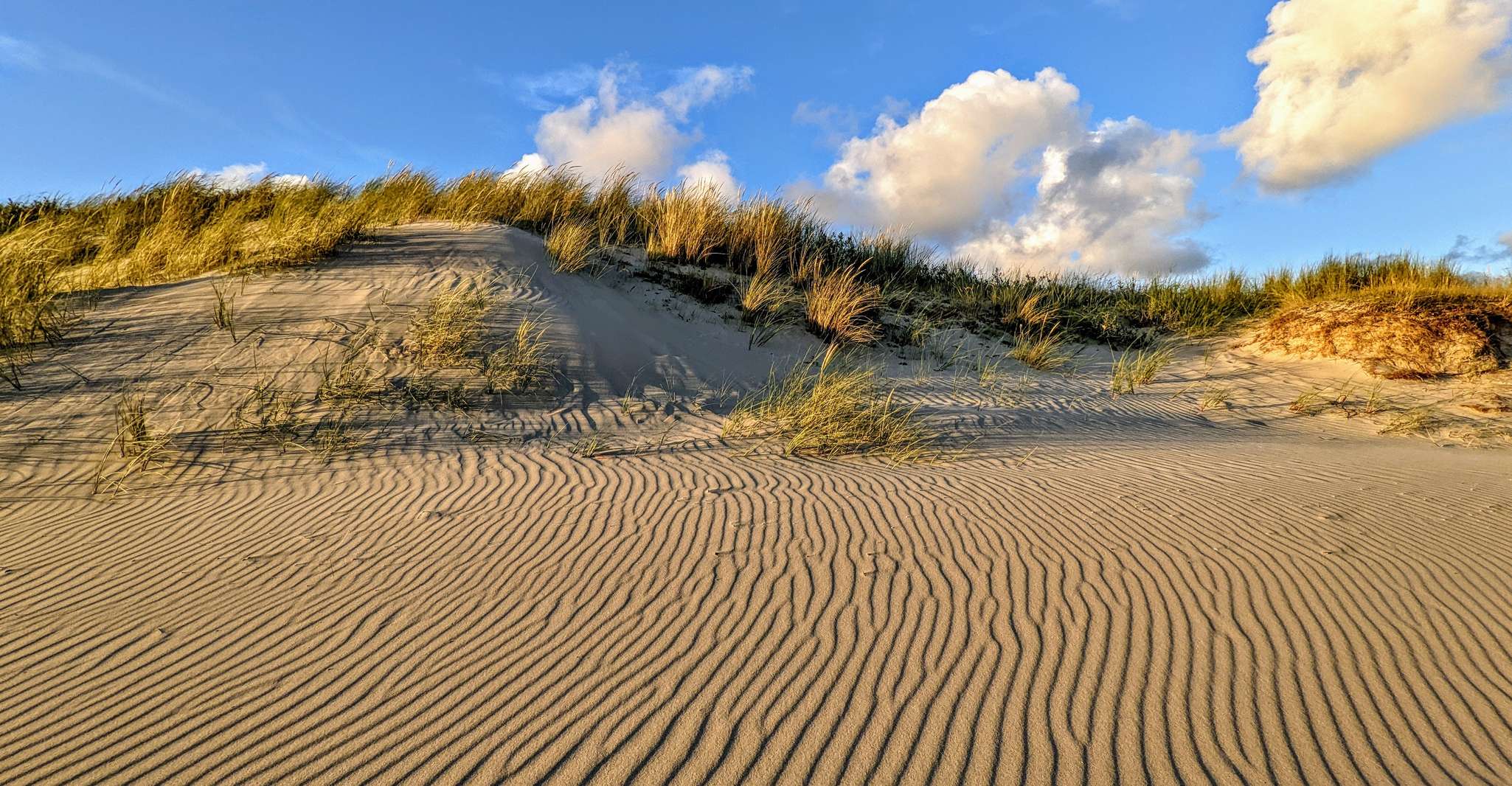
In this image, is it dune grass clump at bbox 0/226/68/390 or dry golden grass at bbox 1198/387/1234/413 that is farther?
dry golden grass at bbox 1198/387/1234/413

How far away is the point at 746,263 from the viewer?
11742mm

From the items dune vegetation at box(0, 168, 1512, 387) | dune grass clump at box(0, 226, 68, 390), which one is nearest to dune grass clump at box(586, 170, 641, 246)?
dune vegetation at box(0, 168, 1512, 387)

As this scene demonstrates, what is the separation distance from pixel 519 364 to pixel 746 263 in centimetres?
509

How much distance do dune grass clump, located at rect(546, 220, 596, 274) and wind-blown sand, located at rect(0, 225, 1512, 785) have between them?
388cm

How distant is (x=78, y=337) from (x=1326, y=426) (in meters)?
13.1

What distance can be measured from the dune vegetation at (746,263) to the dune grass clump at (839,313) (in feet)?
0.08

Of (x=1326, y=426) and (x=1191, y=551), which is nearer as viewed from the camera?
(x=1191, y=551)

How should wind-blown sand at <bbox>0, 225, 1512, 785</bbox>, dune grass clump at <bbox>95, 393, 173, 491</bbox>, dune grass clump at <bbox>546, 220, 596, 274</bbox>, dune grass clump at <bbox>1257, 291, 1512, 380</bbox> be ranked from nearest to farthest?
1. wind-blown sand at <bbox>0, 225, 1512, 785</bbox>
2. dune grass clump at <bbox>95, 393, 173, 491</bbox>
3. dune grass clump at <bbox>546, 220, 596, 274</bbox>
4. dune grass clump at <bbox>1257, 291, 1512, 380</bbox>

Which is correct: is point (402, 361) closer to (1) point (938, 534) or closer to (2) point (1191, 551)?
(1) point (938, 534)

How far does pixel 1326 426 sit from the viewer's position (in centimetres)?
854

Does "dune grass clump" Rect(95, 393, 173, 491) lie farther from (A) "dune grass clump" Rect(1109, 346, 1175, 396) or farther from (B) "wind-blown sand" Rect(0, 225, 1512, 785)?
(A) "dune grass clump" Rect(1109, 346, 1175, 396)

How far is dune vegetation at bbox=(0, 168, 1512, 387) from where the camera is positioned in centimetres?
918

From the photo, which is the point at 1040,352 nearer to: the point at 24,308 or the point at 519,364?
the point at 519,364

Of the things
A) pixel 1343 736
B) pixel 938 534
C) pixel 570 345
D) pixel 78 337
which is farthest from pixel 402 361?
pixel 1343 736
